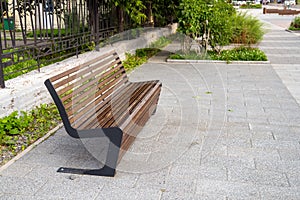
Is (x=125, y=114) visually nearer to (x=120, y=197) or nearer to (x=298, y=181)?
(x=120, y=197)

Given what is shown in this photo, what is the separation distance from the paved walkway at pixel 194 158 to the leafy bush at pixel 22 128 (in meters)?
0.20

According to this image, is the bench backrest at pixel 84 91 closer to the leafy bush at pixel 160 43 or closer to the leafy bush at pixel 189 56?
the leafy bush at pixel 189 56

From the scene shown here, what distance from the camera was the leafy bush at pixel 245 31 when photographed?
37.6 ft

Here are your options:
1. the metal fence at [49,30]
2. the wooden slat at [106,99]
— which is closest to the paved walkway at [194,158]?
the wooden slat at [106,99]

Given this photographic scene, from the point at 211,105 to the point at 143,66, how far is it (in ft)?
12.2

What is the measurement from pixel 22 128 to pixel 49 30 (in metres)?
3.74

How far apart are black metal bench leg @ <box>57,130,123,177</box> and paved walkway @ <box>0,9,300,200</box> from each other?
6 centimetres

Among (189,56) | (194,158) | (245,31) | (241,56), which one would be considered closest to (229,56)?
(241,56)

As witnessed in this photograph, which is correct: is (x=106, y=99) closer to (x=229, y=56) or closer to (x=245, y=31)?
(x=229, y=56)

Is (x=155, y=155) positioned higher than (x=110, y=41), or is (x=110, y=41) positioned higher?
(x=110, y=41)

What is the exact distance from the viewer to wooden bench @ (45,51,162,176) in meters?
3.22

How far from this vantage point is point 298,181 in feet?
11.0

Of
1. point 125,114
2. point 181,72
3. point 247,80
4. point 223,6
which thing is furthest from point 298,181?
point 223,6

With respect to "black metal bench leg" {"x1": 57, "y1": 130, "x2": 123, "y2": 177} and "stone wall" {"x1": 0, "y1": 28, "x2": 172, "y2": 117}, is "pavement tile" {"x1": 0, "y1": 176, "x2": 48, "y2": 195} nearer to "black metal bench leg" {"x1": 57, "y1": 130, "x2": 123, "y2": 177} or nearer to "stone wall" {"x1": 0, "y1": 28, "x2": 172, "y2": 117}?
"black metal bench leg" {"x1": 57, "y1": 130, "x2": 123, "y2": 177}
